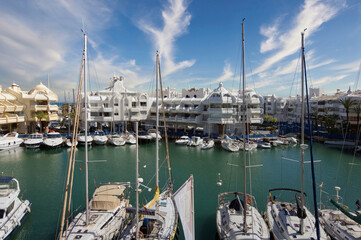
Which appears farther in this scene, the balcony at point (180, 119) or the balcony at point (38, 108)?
the balcony at point (180, 119)

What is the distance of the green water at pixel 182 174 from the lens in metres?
17.9

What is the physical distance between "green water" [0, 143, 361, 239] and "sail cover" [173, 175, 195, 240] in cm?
749

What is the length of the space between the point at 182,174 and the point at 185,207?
20.4 meters

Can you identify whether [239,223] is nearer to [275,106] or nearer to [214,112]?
[214,112]

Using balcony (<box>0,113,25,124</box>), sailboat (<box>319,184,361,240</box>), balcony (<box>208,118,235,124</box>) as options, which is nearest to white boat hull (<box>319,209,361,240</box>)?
sailboat (<box>319,184,361,240</box>)

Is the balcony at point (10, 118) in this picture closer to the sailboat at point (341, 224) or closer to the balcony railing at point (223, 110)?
the balcony railing at point (223, 110)

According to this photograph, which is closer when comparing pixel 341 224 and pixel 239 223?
pixel 239 223

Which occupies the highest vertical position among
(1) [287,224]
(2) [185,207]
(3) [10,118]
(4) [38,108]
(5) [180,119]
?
(4) [38,108]

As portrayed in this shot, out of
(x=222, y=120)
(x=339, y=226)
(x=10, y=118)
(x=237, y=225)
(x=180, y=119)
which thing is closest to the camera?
(x=237, y=225)

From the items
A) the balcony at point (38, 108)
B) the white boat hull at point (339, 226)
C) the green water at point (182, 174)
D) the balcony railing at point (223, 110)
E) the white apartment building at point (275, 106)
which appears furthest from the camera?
the white apartment building at point (275, 106)

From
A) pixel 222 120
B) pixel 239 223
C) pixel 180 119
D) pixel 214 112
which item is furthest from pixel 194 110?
pixel 239 223

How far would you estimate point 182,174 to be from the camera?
28562mm

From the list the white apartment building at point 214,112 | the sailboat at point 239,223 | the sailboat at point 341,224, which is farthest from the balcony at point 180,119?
the sailboat at point 341,224

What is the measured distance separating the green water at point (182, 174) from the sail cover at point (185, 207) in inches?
Result: 295
